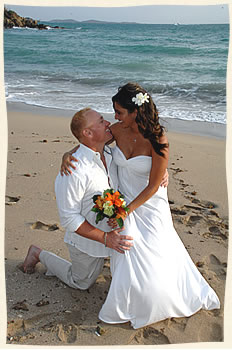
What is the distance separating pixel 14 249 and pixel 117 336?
1.63 metres

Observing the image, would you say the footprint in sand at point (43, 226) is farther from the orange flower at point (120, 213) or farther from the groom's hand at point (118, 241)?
the orange flower at point (120, 213)

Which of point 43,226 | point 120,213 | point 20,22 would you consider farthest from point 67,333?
point 20,22

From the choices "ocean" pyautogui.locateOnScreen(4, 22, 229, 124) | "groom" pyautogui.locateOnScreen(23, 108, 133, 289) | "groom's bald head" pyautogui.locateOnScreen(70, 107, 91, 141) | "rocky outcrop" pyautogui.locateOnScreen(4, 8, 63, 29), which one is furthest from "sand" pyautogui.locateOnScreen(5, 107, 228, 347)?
"rocky outcrop" pyautogui.locateOnScreen(4, 8, 63, 29)

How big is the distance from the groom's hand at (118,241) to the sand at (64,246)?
1.97 feet

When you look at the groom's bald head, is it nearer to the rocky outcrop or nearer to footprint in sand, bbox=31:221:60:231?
footprint in sand, bbox=31:221:60:231

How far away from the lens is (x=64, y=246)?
4605 millimetres

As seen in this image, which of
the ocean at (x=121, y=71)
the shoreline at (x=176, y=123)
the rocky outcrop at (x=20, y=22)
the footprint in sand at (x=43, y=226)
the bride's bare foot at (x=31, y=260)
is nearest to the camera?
the bride's bare foot at (x=31, y=260)

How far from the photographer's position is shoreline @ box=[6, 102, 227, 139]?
888cm

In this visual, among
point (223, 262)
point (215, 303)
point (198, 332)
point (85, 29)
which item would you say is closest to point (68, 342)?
point (198, 332)

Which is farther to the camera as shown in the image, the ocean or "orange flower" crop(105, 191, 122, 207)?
the ocean

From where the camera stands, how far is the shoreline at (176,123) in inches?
349

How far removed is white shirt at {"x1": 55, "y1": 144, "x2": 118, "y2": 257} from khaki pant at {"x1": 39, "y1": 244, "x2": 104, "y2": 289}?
105mm

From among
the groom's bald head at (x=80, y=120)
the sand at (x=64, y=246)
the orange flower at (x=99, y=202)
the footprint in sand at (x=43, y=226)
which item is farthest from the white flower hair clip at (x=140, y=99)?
the footprint in sand at (x=43, y=226)

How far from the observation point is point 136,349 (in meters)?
3.18
